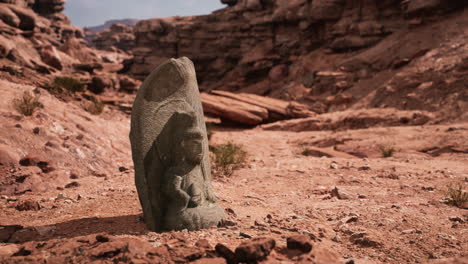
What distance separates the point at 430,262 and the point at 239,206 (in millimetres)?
2105

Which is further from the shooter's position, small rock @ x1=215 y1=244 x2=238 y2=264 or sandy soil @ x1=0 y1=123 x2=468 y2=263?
sandy soil @ x1=0 y1=123 x2=468 y2=263

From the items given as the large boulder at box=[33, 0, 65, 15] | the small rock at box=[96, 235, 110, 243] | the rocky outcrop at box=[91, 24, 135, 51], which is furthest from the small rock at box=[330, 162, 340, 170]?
the rocky outcrop at box=[91, 24, 135, 51]

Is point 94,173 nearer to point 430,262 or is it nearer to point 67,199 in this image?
point 67,199

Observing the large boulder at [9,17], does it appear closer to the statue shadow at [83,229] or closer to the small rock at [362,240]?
the statue shadow at [83,229]

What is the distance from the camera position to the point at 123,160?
6.75m

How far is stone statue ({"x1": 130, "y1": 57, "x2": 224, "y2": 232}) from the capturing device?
2982 mm

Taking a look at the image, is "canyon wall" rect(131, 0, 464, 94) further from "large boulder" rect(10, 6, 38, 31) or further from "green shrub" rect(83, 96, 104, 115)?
"green shrub" rect(83, 96, 104, 115)

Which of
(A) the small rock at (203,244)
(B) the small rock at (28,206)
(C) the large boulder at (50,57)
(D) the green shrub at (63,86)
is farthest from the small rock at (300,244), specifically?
(C) the large boulder at (50,57)

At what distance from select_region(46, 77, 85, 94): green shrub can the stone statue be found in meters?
7.29

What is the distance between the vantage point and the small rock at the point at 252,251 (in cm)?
223

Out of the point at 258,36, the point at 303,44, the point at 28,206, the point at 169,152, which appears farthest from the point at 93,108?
the point at 258,36

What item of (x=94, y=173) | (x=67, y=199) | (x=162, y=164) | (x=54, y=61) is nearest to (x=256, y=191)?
(x=162, y=164)

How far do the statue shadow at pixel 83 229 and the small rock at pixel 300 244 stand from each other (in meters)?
1.30

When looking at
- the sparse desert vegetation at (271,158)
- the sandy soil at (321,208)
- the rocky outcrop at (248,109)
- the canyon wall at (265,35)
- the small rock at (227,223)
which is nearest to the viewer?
the sparse desert vegetation at (271,158)
